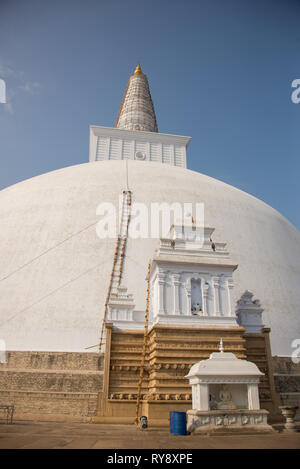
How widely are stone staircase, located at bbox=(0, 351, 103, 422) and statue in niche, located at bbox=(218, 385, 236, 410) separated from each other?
374 cm

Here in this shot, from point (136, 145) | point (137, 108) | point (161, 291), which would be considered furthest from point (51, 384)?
point (137, 108)

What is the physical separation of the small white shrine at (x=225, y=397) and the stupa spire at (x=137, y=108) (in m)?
25.9

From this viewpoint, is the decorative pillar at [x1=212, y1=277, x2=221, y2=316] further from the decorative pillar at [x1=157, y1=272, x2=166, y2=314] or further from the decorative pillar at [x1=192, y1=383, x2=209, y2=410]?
the decorative pillar at [x1=192, y1=383, x2=209, y2=410]

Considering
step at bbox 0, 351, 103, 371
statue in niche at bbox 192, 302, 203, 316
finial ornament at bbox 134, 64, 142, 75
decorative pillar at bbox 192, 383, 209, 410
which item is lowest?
decorative pillar at bbox 192, 383, 209, 410

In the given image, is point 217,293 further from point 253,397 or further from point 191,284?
point 253,397

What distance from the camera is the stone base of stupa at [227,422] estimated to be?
8.01 m

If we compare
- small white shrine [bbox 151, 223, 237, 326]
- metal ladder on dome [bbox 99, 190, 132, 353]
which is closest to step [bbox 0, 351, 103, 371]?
metal ladder on dome [bbox 99, 190, 132, 353]

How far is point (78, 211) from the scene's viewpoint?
1648 cm

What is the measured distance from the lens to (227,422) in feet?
26.8

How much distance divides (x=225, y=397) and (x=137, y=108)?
29193 mm

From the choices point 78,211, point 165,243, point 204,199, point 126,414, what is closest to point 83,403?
point 126,414

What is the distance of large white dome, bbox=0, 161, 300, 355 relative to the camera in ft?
44.2

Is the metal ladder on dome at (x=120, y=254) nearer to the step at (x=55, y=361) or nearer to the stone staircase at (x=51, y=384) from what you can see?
the step at (x=55, y=361)
